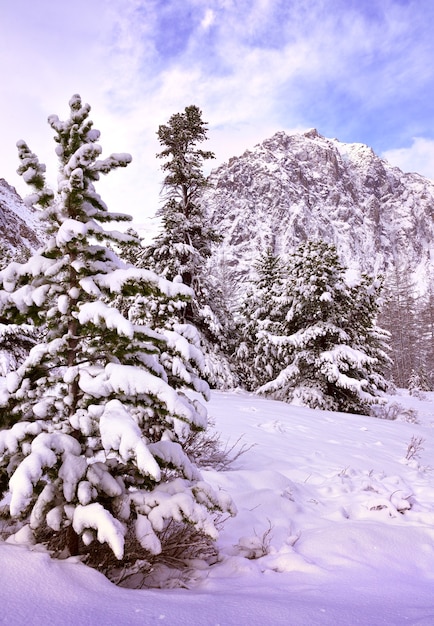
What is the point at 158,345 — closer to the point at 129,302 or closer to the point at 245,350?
the point at 129,302

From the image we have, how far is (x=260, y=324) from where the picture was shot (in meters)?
15.8

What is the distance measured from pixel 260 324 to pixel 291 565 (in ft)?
43.5

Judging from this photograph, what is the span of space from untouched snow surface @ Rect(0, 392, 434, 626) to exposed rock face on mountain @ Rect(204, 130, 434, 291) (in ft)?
245

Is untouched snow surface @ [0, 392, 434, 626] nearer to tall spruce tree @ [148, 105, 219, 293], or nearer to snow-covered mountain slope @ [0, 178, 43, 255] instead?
tall spruce tree @ [148, 105, 219, 293]

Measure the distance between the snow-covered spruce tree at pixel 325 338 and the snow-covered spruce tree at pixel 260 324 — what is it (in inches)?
30.2

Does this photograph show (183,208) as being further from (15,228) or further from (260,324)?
(15,228)

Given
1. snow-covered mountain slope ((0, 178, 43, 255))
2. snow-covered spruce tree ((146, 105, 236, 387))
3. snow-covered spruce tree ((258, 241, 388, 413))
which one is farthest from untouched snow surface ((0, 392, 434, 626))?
snow-covered mountain slope ((0, 178, 43, 255))

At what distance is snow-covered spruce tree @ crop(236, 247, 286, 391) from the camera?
1486 centimetres

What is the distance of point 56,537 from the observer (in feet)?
7.90

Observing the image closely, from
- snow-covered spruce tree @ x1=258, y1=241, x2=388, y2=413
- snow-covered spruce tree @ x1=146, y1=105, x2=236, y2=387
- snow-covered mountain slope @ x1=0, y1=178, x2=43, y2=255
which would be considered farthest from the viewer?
snow-covered mountain slope @ x1=0, y1=178, x2=43, y2=255

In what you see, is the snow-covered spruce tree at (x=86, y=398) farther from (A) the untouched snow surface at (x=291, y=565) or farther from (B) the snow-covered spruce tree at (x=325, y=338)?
(B) the snow-covered spruce tree at (x=325, y=338)

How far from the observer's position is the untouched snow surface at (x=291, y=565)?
1.70m

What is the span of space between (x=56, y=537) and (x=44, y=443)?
810 millimetres

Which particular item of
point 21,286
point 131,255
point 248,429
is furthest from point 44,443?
point 131,255
